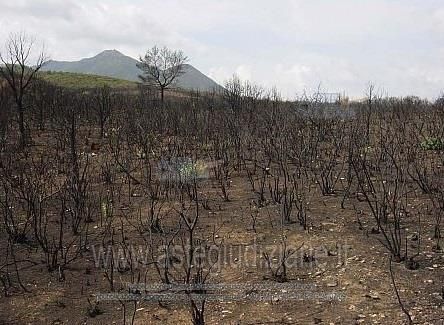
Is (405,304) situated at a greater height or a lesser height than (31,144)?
lesser

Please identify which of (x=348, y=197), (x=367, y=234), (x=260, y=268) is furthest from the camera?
(x=348, y=197)

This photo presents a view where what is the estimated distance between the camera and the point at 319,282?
12.6 ft

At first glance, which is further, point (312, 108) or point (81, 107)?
point (81, 107)

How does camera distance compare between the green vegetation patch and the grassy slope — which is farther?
the grassy slope

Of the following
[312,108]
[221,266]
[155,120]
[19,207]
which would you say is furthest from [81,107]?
[221,266]

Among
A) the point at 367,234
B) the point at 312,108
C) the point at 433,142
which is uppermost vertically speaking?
the point at 312,108

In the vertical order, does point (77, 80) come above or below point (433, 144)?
above

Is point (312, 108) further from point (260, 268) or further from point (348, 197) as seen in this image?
point (260, 268)

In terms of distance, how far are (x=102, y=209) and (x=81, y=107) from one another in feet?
41.0

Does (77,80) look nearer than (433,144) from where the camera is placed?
No

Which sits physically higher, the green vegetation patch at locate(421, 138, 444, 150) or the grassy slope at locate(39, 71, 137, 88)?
the grassy slope at locate(39, 71, 137, 88)

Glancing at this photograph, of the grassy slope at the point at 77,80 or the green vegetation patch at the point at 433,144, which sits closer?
the green vegetation patch at the point at 433,144

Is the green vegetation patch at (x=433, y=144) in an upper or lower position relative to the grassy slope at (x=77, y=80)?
lower

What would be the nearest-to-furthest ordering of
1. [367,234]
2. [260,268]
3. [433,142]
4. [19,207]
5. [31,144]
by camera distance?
[260,268] < [367,234] < [19,207] < [433,142] < [31,144]
